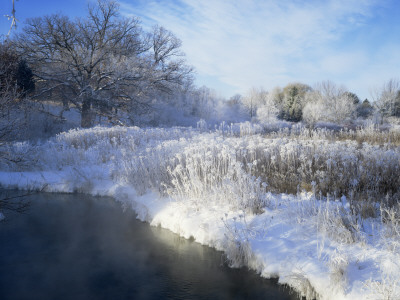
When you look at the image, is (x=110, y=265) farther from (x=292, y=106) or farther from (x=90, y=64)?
(x=292, y=106)

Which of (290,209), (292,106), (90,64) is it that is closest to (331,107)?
(292,106)

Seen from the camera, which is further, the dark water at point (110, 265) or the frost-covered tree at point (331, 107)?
the frost-covered tree at point (331, 107)

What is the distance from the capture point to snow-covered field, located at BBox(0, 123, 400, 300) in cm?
347

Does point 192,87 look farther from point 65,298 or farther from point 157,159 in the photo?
point 65,298

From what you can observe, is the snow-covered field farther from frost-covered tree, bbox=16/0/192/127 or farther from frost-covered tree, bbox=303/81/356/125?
frost-covered tree, bbox=303/81/356/125

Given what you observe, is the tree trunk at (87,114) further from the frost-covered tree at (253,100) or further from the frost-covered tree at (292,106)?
the frost-covered tree at (253,100)

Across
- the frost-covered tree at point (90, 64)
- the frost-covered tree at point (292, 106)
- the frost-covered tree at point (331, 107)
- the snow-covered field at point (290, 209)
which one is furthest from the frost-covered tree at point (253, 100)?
the snow-covered field at point (290, 209)

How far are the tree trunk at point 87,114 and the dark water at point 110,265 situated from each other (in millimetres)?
14885

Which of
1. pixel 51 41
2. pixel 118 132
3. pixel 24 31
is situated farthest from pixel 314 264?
pixel 24 31

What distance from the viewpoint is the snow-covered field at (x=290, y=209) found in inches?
136

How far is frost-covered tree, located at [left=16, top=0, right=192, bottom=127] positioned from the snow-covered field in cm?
1269

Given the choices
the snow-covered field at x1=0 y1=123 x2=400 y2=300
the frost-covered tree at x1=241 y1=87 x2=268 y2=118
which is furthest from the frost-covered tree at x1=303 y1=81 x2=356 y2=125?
the snow-covered field at x1=0 y1=123 x2=400 y2=300

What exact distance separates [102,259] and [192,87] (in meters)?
31.2

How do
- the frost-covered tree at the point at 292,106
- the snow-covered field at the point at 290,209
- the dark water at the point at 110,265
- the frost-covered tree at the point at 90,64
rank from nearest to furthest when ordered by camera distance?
the snow-covered field at the point at 290,209, the dark water at the point at 110,265, the frost-covered tree at the point at 90,64, the frost-covered tree at the point at 292,106
